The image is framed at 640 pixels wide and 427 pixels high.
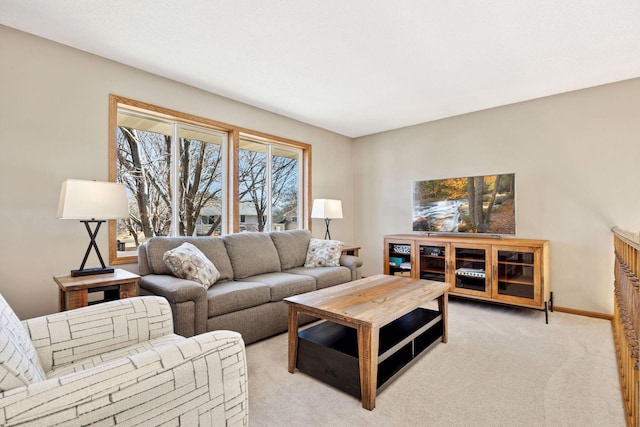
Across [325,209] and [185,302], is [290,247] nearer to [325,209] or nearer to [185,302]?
[325,209]

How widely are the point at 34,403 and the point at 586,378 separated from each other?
111 inches

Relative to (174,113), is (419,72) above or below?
above

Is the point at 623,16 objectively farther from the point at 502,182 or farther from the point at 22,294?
the point at 22,294

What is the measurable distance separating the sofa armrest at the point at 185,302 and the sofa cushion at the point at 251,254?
0.77 metres

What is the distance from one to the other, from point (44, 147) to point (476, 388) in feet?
11.6

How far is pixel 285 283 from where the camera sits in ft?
9.55

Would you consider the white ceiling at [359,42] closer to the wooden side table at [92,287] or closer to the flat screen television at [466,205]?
the flat screen television at [466,205]

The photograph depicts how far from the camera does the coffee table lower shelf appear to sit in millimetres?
1883


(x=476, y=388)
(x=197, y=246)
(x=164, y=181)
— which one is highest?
(x=164, y=181)

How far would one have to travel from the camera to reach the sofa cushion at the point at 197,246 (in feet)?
8.95

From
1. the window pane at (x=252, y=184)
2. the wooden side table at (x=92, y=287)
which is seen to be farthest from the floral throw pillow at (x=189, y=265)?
the window pane at (x=252, y=184)

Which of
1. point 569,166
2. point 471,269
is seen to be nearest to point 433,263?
point 471,269

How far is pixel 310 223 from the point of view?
4652 mm

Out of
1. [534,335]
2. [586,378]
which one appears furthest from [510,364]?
[534,335]
